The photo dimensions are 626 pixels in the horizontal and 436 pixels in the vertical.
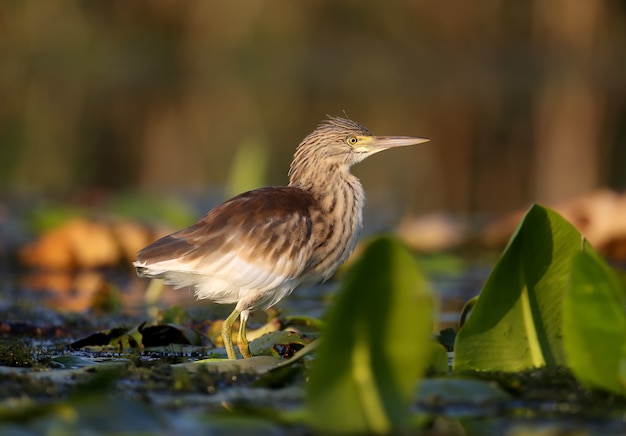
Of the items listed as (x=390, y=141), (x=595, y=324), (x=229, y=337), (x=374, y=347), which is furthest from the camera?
(x=390, y=141)

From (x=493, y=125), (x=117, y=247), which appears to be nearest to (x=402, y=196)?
(x=117, y=247)

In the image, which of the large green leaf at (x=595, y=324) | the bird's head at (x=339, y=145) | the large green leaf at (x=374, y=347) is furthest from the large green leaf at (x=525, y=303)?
the bird's head at (x=339, y=145)

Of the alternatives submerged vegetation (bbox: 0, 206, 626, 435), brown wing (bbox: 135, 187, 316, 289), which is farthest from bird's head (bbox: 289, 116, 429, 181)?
submerged vegetation (bbox: 0, 206, 626, 435)

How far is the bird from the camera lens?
200 inches

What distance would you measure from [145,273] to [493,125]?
15485 millimetres

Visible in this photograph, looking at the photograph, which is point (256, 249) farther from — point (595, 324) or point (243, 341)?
point (595, 324)

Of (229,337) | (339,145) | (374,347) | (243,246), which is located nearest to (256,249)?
(243,246)

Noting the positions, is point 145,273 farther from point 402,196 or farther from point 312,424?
point 402,196

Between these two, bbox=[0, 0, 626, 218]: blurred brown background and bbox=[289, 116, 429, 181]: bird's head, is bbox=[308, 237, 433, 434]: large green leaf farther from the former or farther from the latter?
bbox=[0, 0, 626, 218]: blurred brown background

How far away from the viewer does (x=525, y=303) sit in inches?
170

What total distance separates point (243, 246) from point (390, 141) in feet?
4.23

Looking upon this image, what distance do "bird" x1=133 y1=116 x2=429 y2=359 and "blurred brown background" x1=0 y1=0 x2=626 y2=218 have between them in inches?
175

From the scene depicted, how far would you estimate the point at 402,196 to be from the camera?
44.1 feet

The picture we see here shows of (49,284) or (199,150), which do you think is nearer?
(49,284)
